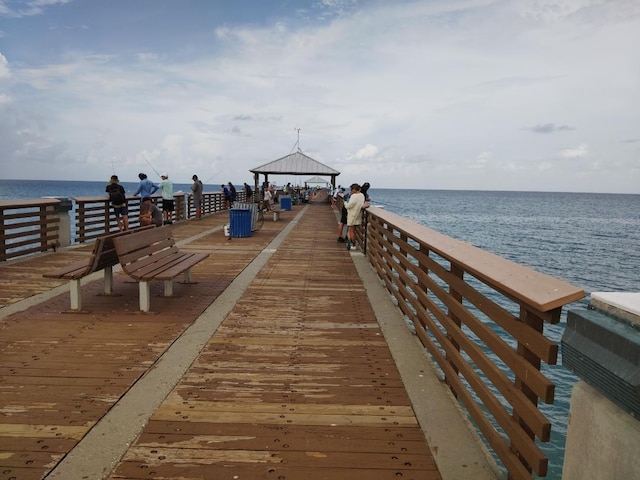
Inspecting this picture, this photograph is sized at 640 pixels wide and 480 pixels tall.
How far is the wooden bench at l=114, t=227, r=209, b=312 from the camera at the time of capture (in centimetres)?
557

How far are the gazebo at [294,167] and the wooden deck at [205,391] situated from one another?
80.0ft

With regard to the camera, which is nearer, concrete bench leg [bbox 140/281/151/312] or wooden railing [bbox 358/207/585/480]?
wooden railing [bbox 358/207/585/480]

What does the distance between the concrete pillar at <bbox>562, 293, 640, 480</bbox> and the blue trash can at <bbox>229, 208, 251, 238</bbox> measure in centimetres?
1274

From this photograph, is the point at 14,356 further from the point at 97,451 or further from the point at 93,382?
the point at 97,451

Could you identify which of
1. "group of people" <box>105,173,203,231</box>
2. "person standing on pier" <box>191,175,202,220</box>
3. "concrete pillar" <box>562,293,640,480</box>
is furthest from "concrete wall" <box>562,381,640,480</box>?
"person standing on pier" <box>191,175,202,220</box>

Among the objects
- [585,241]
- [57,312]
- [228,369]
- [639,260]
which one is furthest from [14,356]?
[585,241]

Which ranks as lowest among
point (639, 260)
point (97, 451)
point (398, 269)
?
point (639, 260)

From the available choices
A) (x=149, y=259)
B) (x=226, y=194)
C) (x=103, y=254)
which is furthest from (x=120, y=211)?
(x=226, y=194)

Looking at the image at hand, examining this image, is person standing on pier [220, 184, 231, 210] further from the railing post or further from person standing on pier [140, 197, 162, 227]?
the railing post

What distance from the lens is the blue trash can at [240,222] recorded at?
555 inches

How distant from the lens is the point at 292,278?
8219mm

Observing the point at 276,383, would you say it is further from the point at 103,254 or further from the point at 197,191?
the point at 197,191

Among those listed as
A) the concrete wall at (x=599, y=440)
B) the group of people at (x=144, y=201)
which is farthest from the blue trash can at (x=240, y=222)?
the concrete wall at (x=599, y=440)

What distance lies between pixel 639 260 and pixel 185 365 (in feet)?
108
